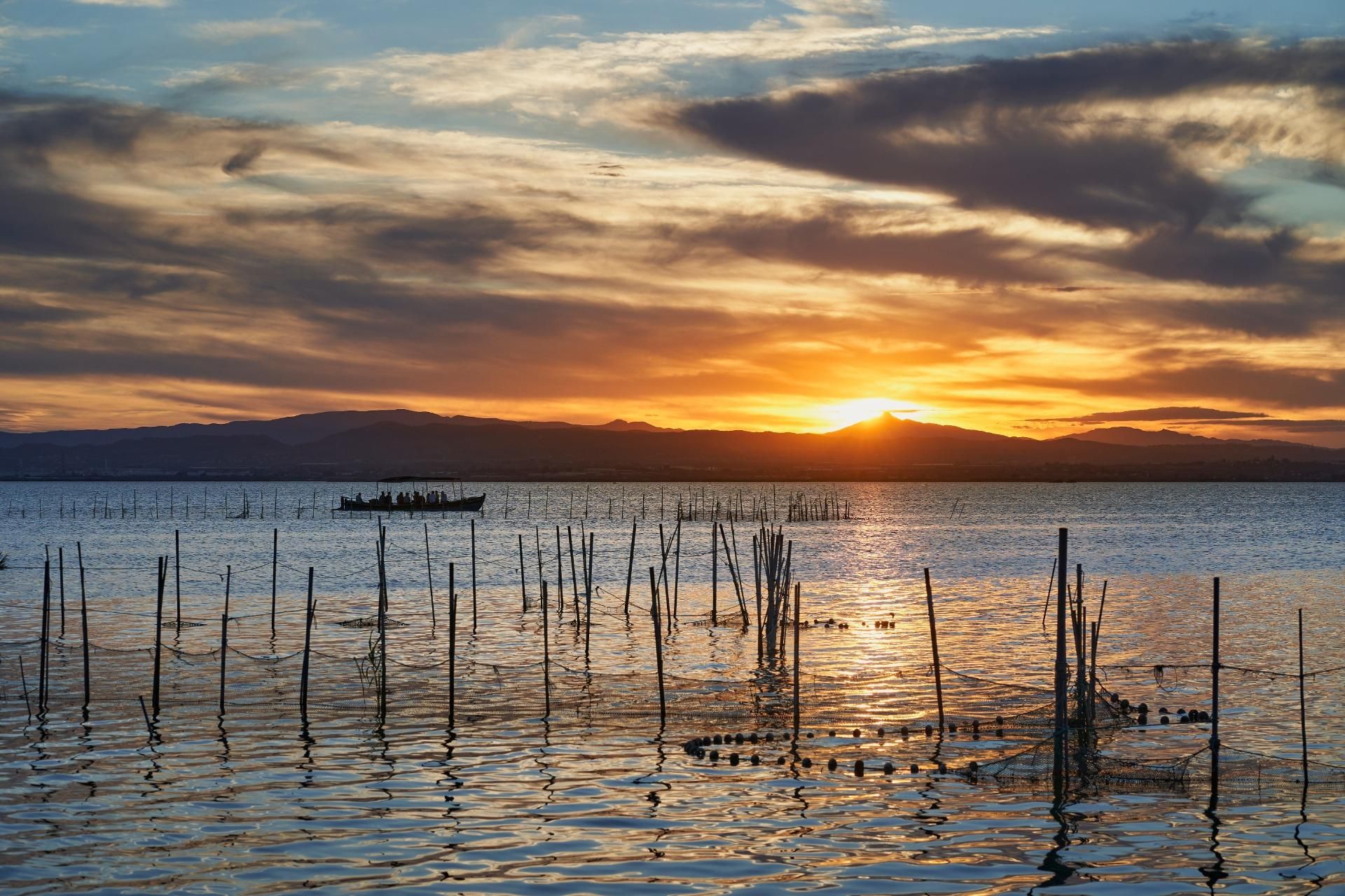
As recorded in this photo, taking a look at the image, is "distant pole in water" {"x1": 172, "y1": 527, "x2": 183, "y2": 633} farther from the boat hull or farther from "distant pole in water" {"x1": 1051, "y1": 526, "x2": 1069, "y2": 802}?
the boat hull

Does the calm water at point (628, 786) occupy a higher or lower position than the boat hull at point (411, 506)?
lower

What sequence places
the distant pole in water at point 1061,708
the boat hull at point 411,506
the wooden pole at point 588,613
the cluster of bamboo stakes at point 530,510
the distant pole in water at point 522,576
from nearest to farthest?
the distant pole in water at point 1061,708 < the wooden pole at point 588,613 < the distant pole in water at point 522,576 < the boat hull at point 411,506 < the cluster of bamboo stakes at point 530,510

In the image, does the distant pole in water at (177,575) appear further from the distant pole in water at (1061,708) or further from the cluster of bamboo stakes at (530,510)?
the cluster of bamboo stakes at (530,510)

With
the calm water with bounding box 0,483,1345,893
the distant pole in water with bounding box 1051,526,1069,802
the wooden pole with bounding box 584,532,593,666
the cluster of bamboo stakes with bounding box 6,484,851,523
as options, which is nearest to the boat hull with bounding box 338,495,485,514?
the cluster of bamboo stakes with bounding box 6,484,851,523

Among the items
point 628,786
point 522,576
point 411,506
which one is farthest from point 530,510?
point 628,786

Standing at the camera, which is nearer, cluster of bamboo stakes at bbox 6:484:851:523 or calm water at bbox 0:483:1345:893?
calm water at bbox 0:483:1345:893

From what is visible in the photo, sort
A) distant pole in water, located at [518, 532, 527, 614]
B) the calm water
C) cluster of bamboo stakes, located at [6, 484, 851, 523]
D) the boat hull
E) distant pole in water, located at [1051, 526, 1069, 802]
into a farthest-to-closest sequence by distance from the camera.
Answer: cluster of bamboo stakes, located at [6, 484, 851, 523] → the boat hull → distant pole in water, located at [518, 532, 527, 614] → distant pole in water, located at [1051, 526, 1069, 802] → the calm water

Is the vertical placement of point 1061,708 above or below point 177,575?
below

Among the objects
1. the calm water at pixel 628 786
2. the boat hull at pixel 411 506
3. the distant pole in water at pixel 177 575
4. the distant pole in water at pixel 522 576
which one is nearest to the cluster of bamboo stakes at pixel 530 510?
the boat hull at pixel 411 506

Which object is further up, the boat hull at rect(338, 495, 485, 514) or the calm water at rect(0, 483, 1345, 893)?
the boat hull at rect(338, 495, 485, 514)

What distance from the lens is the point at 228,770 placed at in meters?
17.2

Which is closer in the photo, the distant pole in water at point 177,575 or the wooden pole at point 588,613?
the wooden pole at point 588,613

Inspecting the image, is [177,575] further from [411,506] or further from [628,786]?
[411,506]

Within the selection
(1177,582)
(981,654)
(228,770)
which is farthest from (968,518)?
(228,770)
